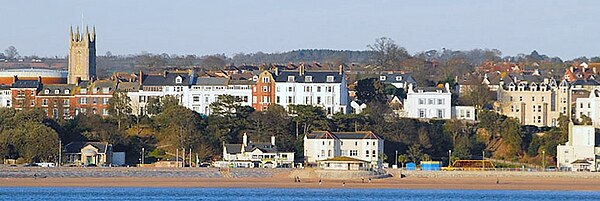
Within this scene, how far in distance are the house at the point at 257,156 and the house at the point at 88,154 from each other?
207 inches

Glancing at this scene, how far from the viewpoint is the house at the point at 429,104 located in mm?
75438

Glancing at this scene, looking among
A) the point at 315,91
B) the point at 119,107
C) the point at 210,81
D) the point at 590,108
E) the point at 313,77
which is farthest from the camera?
the point at 210,81

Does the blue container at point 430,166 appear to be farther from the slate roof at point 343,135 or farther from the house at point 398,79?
the house at point 398,79

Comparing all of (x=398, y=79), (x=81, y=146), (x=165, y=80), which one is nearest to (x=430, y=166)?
(x=81, y=146)

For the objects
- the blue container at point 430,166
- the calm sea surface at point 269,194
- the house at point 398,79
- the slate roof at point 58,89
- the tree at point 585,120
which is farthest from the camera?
the house at point 398,79

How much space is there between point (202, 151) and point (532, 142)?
50.9 ft

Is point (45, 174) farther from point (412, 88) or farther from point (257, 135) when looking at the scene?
point (412, 88)

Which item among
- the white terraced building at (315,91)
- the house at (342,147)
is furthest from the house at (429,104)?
the house at (342,147)

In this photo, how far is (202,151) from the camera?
68.2 m

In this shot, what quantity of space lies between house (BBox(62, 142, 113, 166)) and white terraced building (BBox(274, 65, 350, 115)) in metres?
11.4

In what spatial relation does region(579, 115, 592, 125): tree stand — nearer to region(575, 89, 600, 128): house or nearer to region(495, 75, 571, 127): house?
region(575, 89, 600, 128): house

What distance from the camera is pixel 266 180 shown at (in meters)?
61.6

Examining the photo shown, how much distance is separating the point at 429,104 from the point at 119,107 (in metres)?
15.8

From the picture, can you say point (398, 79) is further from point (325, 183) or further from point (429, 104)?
point (325, 183)
